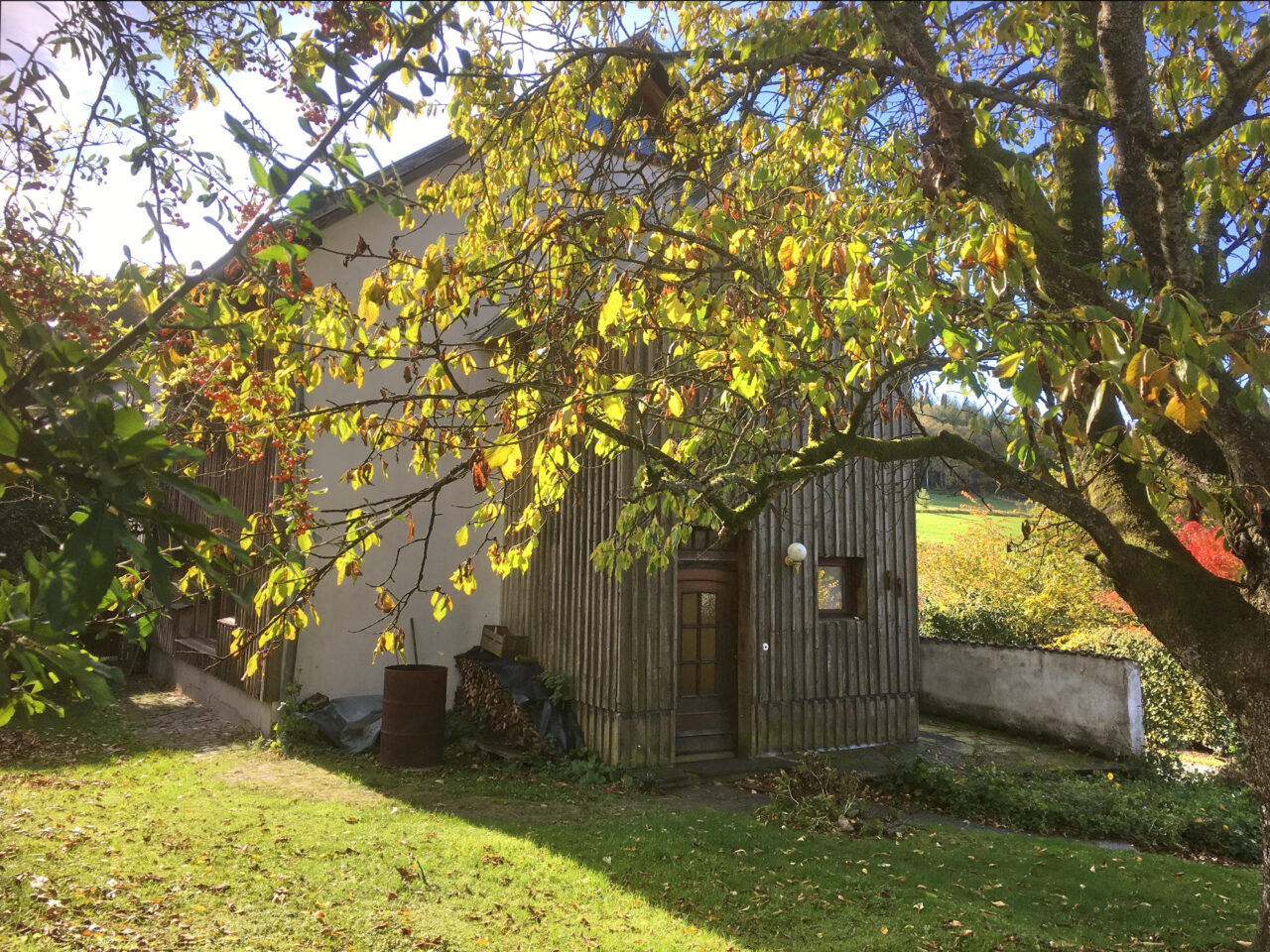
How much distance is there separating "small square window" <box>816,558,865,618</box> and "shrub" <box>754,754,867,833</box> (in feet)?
11.2

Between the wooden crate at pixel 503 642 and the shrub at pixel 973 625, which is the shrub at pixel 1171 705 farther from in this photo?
the wooden crate at pixel 503 642

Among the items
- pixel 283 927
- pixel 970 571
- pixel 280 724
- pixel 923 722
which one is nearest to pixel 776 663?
pixel 923 722

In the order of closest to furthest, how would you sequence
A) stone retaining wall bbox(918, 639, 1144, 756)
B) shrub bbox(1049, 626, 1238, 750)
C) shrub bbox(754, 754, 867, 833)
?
1. shrub bbox(754, 754, 867, 833)
2. stone retaining wall bbox(918, 639, 1144, 756)
3. shrub bbox(1049, 626, 1238, 750)

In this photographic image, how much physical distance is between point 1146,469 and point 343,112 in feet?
12.9

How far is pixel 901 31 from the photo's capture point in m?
3.63

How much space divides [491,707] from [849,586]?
16.7 ft

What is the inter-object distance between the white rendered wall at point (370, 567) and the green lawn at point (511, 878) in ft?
6.62

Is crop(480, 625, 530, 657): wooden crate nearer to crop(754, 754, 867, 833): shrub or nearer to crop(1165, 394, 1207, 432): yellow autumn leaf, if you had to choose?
crop(754, 754, 867, 833): shrub

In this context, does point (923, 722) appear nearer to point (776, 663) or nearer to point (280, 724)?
point (776, 663)

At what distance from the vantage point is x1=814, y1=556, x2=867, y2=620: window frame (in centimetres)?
1075

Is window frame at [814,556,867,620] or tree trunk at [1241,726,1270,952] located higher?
window frame at [814,556,867,620]

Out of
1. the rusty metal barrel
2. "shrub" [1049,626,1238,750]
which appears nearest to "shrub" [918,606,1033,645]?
"shrub" [1049,626,1238,750]

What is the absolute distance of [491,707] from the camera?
30.5 ft

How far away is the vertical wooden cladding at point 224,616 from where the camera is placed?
8.95 meters
